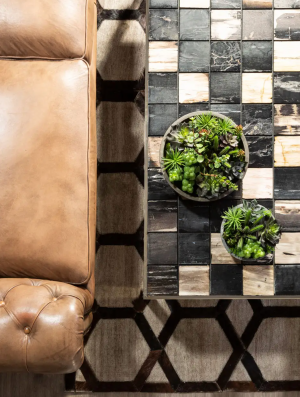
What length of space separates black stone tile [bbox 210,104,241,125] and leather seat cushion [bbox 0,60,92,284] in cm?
46

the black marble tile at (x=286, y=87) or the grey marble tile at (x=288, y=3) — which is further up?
the grey marble tile at (x=288, y=3)

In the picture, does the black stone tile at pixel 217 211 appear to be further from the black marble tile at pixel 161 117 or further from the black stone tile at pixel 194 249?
the black marble tile at pixel 161 117

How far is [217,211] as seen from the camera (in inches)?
55.2

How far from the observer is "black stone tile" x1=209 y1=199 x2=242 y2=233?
1398 mm

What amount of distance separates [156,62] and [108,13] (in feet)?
2.18

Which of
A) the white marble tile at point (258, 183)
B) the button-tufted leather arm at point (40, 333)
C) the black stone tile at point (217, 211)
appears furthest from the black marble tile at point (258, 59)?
the button-tufted leather arm at point (40, 333)

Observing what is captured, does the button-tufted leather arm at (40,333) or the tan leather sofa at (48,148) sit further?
the tan leather sofa at (48,148)

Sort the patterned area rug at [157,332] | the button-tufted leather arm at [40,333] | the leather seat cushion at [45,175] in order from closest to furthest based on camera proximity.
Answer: the button-tufted leather arm at [40,333]
the leather seat cushion at [45,175]
the patterned area rug at [157,332]

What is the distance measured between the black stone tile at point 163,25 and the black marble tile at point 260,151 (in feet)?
1.50

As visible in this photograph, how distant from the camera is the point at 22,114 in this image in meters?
1.39

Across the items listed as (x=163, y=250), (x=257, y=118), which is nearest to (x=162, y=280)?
(x=163, y=250)

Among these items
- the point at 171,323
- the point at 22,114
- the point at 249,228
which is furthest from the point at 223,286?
the point at 22,114

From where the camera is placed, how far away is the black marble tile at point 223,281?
1388 millimetres

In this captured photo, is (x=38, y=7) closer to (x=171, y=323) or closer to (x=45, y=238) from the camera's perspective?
(x=45, y=238)
